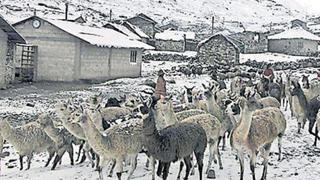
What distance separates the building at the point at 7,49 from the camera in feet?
83.1

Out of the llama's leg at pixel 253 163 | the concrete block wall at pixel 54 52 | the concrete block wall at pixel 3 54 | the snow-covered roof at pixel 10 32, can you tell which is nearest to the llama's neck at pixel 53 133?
the llama's leg at pixel 253 163

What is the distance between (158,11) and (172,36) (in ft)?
122

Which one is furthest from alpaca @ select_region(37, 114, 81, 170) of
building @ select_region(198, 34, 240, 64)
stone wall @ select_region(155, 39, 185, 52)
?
stone wall @ select_region(155, 39, 185, 52)

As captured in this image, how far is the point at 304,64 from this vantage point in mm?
39688

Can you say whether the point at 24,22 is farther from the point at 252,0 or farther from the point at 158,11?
the point at 252,0

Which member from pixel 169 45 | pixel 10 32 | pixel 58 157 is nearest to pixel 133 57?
pixel 10 32

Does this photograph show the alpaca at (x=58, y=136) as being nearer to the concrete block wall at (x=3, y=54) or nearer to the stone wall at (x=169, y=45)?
the concrete block wall at (x=3, y=54)

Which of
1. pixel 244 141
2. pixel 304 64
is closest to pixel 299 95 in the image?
pixel 244 141

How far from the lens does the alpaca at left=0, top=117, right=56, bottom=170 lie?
11469 mm

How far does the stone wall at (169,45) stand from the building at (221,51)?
992 cm

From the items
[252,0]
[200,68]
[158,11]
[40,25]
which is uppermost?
[252,0]

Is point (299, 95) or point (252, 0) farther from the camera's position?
point (252, 0)

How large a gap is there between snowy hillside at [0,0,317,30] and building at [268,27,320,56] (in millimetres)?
10432

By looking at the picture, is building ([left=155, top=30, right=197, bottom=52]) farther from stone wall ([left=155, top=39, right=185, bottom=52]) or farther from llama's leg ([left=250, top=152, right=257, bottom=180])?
llama's leg ([left=250, top=152, right=257, bottom=180])
